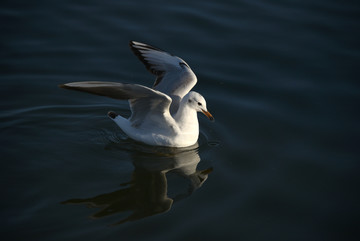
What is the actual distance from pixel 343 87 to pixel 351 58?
51.8 inches

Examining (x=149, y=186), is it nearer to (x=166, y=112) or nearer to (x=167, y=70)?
(x=166, y=112)

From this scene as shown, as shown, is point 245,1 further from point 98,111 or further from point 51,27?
point 98,111

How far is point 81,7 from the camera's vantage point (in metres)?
11.9

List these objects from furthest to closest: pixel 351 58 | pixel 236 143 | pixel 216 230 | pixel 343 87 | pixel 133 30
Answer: pixel 133 30
pixel 351 58
pixel 343 87
pixel 236 143
pixel 216 230

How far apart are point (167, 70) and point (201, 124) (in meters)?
1.15

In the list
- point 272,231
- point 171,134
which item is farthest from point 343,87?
point 272,231

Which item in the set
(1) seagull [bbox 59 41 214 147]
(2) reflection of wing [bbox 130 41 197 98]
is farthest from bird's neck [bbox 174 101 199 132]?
(2) reflection of wing [bbox 130 41 197 98]

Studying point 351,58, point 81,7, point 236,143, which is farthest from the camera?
point 81,7

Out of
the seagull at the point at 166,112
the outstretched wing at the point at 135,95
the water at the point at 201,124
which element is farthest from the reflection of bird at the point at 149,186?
the outstretched wing at the point at 135,95

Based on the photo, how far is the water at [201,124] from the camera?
588cm

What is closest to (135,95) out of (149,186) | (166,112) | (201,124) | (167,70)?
Answer: (166,112)

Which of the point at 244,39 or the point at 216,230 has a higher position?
the point at 244,39

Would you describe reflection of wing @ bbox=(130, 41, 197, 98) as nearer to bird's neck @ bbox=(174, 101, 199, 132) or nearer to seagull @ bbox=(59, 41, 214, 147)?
seagull @ bbox=(59, 41, 214, 147)

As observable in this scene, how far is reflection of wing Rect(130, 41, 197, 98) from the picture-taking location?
8.11m
